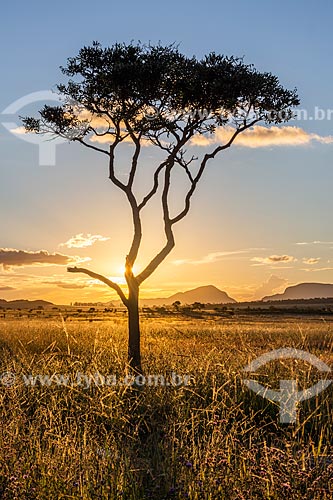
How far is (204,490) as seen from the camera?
557cm

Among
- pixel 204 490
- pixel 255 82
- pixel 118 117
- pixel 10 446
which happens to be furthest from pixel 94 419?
pixel 255 82
